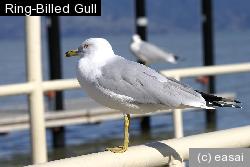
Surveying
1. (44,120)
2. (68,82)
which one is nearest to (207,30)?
(68,82)

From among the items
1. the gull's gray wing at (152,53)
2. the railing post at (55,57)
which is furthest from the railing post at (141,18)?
the railing post at (55,57)

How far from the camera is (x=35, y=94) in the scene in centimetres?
413

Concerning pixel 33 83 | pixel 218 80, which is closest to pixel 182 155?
pixel 33 83

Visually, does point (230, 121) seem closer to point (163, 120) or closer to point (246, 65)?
point (163, 120)

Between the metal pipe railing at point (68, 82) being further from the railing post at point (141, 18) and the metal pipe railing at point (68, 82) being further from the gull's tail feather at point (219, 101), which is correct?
the railing post at point (141, 18)

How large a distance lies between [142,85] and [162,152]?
9.9 inches

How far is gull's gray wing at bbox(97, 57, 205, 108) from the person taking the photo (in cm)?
269

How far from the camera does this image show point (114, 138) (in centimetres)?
1066

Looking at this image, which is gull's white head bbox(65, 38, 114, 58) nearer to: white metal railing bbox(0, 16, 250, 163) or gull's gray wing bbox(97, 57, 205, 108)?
gull's gray wing bbox(97, 57, 205, 108)

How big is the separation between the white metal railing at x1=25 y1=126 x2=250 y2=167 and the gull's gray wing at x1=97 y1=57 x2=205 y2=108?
142 mm

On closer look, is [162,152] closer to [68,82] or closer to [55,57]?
[68,82]

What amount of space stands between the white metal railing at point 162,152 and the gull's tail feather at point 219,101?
162mm

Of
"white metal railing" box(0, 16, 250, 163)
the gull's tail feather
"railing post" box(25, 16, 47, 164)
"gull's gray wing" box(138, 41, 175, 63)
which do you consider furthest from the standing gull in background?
the gull's tail feather

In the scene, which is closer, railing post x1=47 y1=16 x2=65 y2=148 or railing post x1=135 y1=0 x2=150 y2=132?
railing post x1=47 y1=16 x2=65 y2=148
